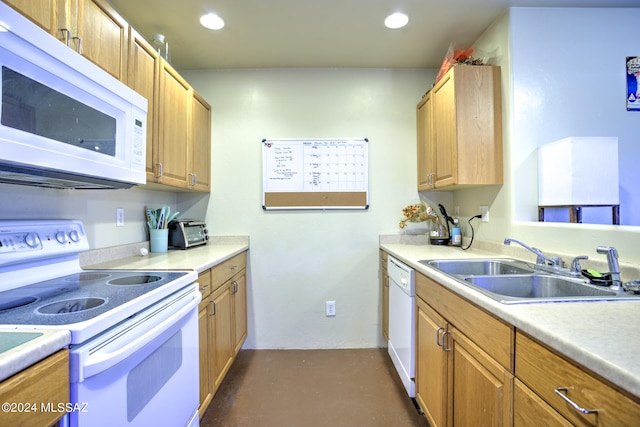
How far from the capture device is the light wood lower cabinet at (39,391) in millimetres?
490

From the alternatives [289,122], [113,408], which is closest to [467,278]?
[113,408]

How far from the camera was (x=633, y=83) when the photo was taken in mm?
1601

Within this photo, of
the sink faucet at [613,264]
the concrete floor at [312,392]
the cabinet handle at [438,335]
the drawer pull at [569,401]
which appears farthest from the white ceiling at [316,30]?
the concrete floor at [312,392]

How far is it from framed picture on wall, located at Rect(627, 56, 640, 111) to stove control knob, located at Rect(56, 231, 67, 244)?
3030 mm

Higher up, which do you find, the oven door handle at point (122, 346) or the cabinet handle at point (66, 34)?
the cabinet handle at point (66, 34)

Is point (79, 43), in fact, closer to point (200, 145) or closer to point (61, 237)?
point (61, 237)

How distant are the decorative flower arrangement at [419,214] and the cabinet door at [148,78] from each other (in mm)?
1883

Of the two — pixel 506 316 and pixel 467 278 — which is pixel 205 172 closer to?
pixel 467 278

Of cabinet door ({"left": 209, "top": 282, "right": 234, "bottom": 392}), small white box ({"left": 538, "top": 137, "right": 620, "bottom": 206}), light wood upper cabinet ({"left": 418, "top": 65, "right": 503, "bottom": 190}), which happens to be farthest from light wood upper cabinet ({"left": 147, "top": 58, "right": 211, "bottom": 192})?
small white box ({"left": 538, "top": 137, "right": 620, "bottom": 206})

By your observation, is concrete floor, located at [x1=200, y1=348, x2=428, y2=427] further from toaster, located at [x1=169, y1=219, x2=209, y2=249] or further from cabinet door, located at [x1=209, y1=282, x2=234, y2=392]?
toaster, located at [x1=169, y1=219, x2=209, y2=249]

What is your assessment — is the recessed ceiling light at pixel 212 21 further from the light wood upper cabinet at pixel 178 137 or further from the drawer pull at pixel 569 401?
the drawer pull at pixel 569 401

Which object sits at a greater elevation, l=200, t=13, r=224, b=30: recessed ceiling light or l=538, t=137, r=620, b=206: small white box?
l=200, t=13, r=224, b=30: recessed ceiling light

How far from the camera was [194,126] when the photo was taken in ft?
6.86

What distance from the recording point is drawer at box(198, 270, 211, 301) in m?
1.44
